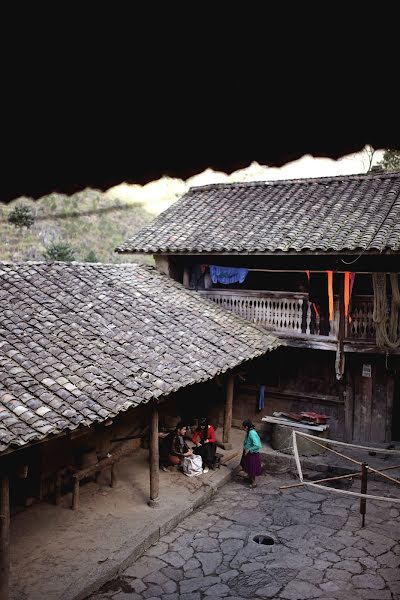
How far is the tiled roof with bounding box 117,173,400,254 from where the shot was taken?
42.1ft

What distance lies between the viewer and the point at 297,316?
13.9 metres

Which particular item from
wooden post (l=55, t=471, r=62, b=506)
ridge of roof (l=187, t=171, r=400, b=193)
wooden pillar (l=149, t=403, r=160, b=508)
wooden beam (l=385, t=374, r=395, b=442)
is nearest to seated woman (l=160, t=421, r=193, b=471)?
wooden pillar (l=149, t=403, r=160, b=508)

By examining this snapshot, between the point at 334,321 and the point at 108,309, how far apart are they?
5.93 metres

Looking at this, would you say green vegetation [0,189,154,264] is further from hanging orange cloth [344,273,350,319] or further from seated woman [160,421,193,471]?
seated woman [160,421,193,471]

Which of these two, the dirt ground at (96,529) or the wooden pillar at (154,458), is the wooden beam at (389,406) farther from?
the wooden pillar at (154,458)

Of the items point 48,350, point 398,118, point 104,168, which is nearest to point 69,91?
point 104,168

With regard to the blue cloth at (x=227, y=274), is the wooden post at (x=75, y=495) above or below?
below

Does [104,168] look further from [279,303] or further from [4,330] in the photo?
[279,303]

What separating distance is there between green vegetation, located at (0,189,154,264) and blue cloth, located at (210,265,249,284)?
10189 mm

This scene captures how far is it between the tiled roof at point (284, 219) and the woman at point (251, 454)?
4.64 meters

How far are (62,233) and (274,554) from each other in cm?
2711

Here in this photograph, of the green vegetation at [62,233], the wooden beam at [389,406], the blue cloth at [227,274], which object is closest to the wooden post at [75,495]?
the blue cloth at [227,274]

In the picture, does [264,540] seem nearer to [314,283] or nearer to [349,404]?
[349,404]

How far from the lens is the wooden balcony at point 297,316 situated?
1306 centimetres
